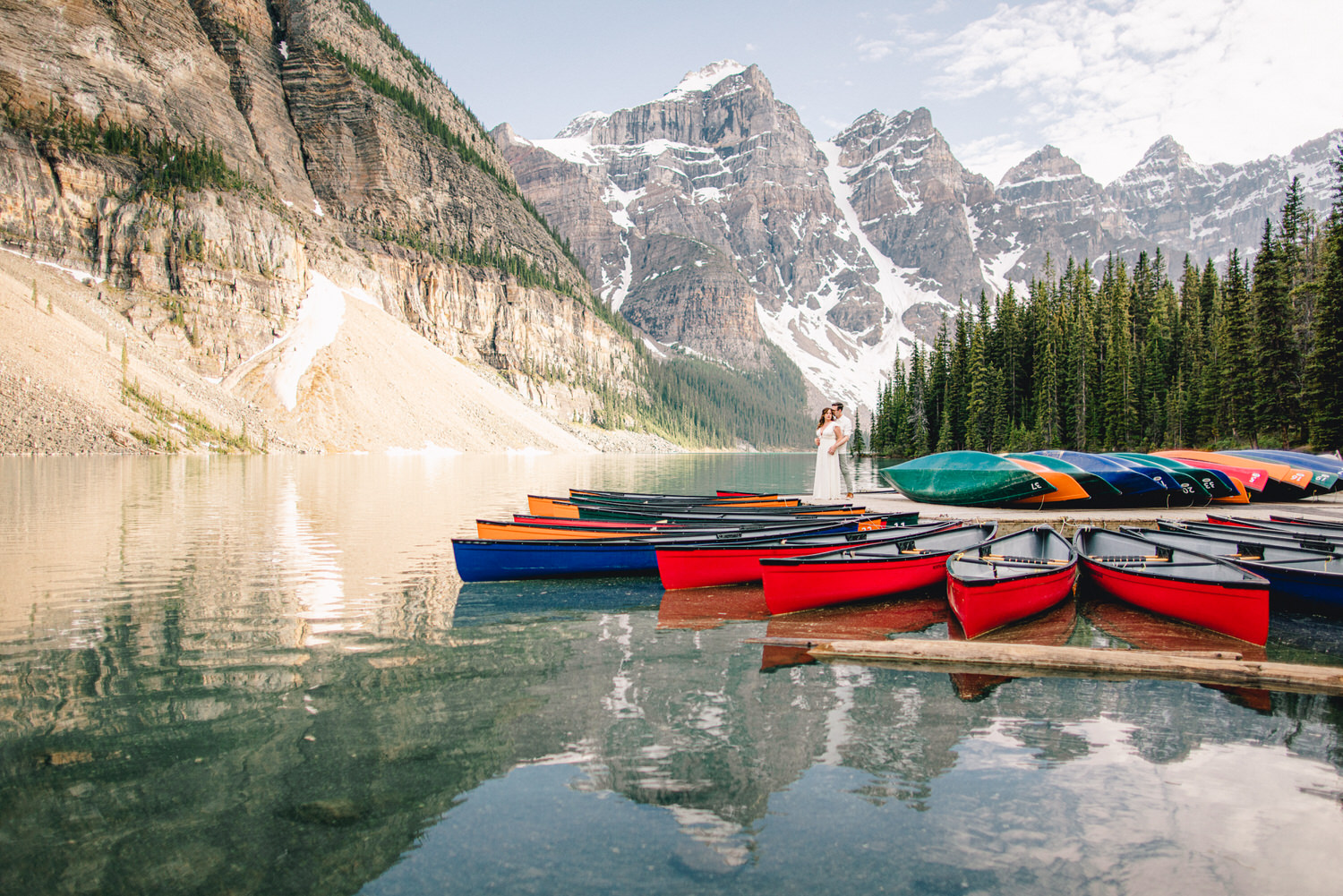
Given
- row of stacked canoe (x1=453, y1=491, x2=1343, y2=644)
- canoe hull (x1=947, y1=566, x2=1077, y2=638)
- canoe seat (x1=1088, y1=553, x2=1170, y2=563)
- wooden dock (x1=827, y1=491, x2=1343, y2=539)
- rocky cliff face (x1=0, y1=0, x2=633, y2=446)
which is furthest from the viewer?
rocky cliff face (x1=0, y1=0, x2=633, y2=446)

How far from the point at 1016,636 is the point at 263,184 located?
466ft

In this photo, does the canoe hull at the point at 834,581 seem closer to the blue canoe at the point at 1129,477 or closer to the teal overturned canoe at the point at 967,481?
the teal overturned canoe at the point at 967,481

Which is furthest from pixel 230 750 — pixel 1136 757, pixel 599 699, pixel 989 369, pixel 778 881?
pixel 989 369

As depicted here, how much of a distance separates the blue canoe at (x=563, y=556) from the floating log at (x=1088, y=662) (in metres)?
6.12

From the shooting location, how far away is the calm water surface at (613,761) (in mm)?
4691

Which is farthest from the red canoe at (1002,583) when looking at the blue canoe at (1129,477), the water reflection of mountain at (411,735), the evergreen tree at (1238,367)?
the evergreen tree at (1238,367)

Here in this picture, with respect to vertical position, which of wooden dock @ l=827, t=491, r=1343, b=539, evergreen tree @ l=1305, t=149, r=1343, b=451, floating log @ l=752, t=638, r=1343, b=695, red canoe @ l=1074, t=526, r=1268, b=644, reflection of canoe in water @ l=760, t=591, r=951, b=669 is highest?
evergreen tree @ l=1305, t=149, r=1343, b=451

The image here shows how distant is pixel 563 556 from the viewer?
607 inches

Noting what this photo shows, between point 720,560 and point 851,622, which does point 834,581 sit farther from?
point 720,560

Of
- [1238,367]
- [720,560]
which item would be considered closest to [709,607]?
[720,560]

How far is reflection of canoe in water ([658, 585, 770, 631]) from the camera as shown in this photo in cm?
1185


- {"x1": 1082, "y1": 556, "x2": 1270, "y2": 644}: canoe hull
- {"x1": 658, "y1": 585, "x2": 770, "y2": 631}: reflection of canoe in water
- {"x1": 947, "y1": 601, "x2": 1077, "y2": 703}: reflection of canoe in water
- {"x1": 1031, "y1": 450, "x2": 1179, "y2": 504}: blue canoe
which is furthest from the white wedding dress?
{"x1": 1082, "y1": 556, "x2": 1270, "y2": 644}: canoe hull

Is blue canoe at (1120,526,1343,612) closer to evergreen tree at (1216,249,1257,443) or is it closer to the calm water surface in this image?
the calm water surface

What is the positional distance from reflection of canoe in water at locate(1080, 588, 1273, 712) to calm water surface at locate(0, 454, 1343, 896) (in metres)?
0.09
